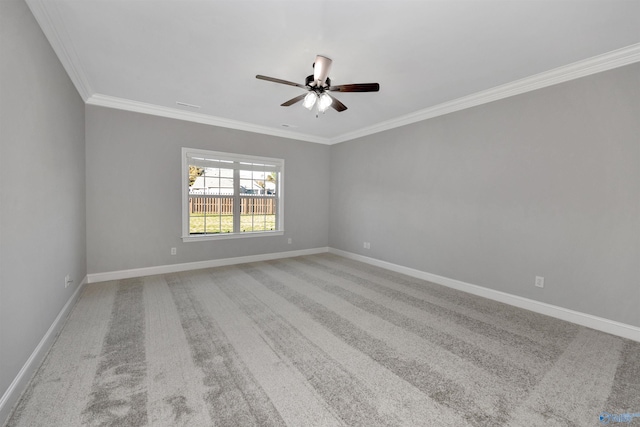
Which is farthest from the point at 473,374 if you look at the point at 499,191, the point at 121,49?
the point at 121,49

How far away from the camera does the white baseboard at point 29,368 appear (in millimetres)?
1505

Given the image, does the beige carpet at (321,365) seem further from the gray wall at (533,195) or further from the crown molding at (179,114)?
the crown molding at (179,114)

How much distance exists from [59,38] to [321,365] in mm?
3622

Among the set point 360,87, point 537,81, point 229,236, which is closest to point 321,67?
point 360,87

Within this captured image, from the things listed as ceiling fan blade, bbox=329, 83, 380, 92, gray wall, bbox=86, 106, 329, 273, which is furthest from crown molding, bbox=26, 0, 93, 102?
ceiling fan blade, bbox=329, 83, 380, 92

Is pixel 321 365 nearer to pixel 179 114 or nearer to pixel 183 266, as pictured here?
pixel 183 266

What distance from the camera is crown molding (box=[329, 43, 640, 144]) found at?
247 centimetres

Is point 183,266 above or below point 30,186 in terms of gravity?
below

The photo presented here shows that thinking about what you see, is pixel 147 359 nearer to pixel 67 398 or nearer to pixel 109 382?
pixel 109 382

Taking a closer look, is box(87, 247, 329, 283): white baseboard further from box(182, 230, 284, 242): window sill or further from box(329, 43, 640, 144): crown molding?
box(329, 43, 640, 144): crown molding

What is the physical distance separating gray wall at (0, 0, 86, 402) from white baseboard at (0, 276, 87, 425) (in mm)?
46

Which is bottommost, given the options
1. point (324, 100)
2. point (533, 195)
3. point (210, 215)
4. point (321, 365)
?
point (321, 365)

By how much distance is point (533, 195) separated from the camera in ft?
10.1

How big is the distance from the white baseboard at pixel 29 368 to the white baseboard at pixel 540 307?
14.6 feet
